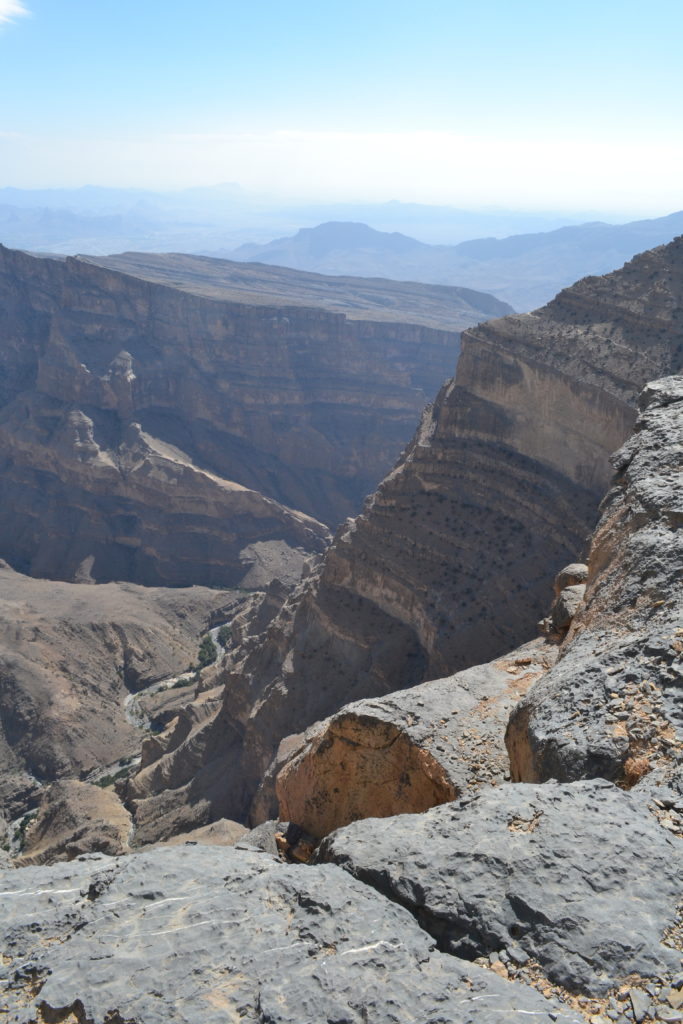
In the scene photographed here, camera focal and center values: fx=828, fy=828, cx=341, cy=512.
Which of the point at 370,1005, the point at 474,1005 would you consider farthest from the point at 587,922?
the point at 370,1005

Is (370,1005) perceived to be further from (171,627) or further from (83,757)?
(171,627)

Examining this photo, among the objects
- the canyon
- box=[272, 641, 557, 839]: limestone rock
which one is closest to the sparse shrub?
the canyon

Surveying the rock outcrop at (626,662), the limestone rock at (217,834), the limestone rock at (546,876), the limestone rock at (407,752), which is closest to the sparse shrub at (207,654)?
the limestone rock at (217,834)

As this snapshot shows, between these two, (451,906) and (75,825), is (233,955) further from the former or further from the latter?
(75,825)

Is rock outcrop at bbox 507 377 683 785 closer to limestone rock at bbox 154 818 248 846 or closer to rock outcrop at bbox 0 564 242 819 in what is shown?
limestone rock at bbox 154 818 248 846

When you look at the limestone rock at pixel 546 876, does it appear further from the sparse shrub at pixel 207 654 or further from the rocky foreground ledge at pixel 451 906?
the sparse shrub at pixel 207 654

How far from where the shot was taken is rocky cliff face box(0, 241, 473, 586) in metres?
89.9

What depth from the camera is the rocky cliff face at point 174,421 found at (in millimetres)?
89875

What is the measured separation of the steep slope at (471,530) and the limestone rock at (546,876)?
94.1 feet

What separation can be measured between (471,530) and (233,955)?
3771 centimetres

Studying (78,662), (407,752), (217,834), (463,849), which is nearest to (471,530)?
(217,834)

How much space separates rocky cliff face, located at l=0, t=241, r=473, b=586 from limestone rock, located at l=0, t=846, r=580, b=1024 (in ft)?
251

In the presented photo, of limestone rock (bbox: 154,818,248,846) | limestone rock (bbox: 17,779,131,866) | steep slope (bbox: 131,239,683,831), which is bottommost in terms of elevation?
limestone rock (bbox: 17,779,131,866)

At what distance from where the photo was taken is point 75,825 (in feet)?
143
